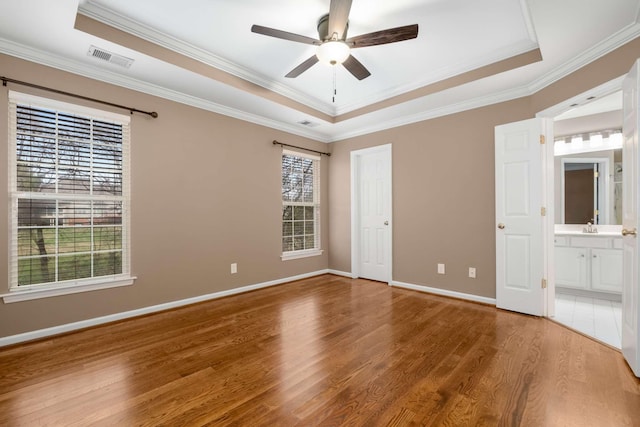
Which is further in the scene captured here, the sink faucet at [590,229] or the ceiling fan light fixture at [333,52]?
the sink faucet at [590,229]

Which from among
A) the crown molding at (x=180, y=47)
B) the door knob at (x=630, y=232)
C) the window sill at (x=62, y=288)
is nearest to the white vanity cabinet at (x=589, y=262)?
the door knob at (x=630, y=232)

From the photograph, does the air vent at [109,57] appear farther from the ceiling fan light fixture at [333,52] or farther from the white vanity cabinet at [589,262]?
the white vanity cabinet at [589,262]

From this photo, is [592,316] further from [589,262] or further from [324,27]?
[324,27]

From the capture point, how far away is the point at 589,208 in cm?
424

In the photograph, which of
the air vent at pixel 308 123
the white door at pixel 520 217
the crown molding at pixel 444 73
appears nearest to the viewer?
the crown molding at pixel 444 73

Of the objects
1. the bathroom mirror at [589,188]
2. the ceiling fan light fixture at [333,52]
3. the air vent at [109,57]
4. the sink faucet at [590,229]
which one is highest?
the air vent at [109,57]

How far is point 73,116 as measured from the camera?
2.81 metres

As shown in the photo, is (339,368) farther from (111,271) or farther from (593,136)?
(593,136)

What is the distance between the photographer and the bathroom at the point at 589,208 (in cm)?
377

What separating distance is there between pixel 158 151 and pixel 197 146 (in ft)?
1.56

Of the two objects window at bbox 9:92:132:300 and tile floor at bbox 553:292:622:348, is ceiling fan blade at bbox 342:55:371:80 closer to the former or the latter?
window at bbox 9:92:132:300

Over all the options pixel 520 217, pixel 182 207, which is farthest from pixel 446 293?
pixel 182 207

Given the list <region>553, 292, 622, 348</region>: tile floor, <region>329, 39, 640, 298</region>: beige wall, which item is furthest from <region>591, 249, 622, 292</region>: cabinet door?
<region>329, 39, 640, 298</region>: beige wall

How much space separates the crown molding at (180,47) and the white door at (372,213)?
1.49 meters
